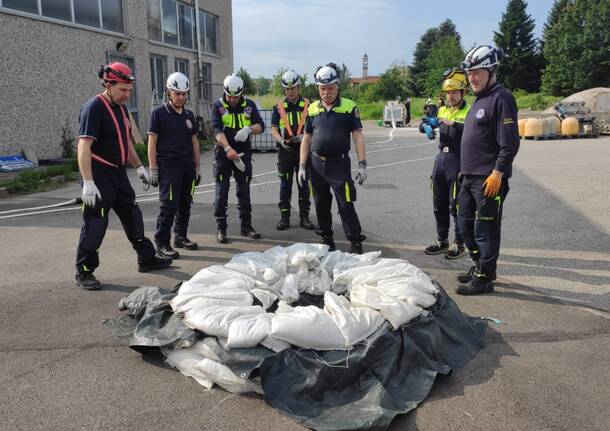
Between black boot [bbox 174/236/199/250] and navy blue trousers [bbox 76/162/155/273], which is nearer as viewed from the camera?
navy blue trousers [bbox 76/162/155/273]

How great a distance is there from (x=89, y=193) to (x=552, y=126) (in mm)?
22635

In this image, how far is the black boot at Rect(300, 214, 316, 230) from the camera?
7484mm

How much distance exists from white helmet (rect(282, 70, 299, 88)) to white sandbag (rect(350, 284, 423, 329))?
4228mm

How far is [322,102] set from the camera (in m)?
5.94

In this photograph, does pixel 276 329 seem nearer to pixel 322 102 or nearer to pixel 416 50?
pixel 322 102

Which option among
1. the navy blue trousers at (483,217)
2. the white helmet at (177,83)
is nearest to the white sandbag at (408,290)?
the navy blue trousers at (483,217)

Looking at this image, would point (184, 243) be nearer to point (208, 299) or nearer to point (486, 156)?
point (208, 299)

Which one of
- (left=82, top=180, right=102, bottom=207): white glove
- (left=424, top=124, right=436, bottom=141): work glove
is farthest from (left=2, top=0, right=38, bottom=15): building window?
(left=424, top=124, right=436, bottom=141): work glove

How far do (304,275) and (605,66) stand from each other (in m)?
55.6

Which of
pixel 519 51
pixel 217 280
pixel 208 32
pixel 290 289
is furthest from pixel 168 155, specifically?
pixel 519 51

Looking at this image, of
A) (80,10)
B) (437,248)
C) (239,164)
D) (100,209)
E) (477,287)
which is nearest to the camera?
(477,287)

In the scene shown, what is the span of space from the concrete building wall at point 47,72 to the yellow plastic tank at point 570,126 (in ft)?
60.1

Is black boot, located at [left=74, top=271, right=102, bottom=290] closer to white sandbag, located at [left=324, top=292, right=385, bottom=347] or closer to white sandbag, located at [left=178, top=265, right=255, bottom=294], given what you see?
white sandbag, located at [left=178, top=265, right=255, bottom=294]

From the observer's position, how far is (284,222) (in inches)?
296
